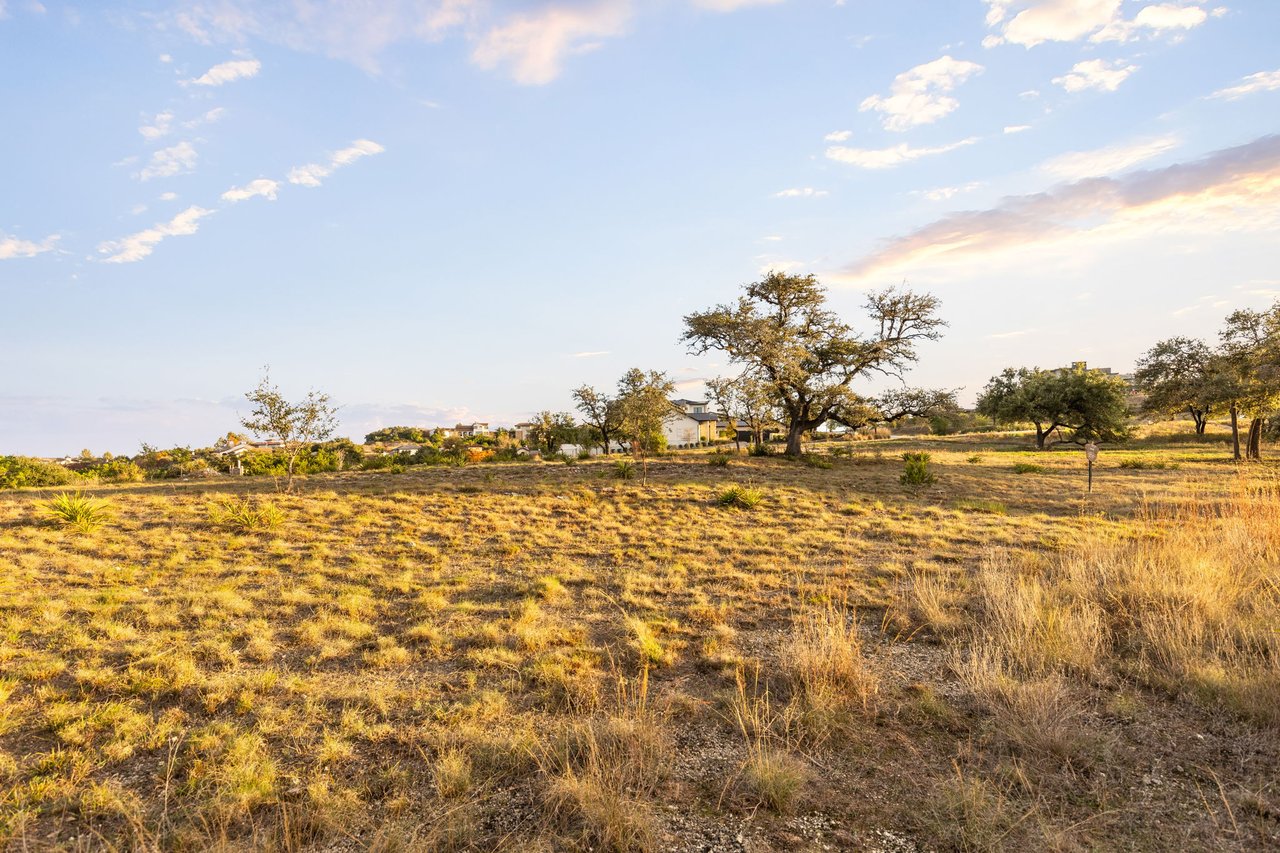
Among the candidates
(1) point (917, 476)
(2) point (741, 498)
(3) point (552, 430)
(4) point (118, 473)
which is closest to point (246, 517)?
(2) point (741, 498)

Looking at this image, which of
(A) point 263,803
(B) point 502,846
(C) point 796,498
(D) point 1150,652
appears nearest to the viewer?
(B) point 502,846

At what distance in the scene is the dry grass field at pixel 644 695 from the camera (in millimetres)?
3572

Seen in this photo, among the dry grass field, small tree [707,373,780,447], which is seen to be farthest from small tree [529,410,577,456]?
the dry grass field

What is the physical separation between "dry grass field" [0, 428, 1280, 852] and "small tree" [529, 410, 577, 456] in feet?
110

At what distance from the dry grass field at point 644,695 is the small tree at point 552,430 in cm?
3363

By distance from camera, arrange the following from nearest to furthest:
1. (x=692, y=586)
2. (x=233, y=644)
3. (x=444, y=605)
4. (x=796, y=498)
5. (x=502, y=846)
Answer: (x=502, y=846) < (x=233, y=644) < (x=444, y=605) < (x=692, y=586) < (x=796, y=498)

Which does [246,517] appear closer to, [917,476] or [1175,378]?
[917,476]

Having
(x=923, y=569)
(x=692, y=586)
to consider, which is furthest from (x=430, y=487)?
(x=923, y=569)

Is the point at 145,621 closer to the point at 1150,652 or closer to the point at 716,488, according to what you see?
the point at 1150,652

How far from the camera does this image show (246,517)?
12.9 meters

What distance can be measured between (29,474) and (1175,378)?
188ft

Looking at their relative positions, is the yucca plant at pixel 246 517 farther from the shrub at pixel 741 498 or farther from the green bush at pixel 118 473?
the green bush at pixel 118 473

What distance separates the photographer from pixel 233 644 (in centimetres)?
675

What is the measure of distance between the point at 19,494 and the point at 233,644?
18348mm
